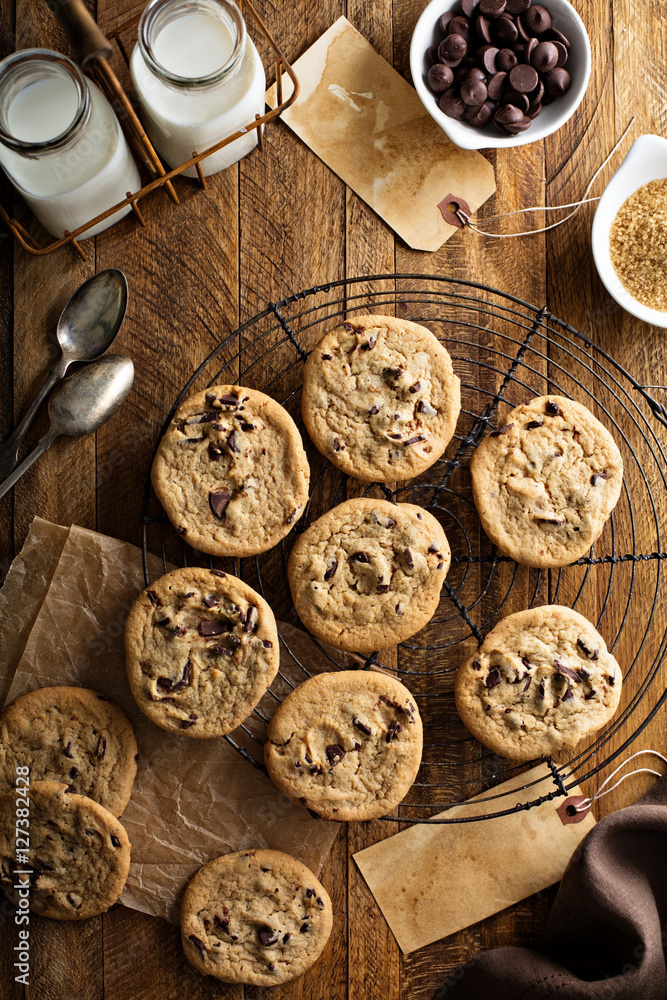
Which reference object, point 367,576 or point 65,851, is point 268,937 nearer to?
point 65,851

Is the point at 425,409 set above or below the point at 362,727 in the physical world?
above

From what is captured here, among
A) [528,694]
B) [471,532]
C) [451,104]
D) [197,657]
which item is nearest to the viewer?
[197,657]

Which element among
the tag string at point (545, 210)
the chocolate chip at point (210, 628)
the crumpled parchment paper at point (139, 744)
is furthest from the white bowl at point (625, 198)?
the crumpled parchment paper at point (139, 744)

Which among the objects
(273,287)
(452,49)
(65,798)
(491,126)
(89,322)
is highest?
(452,49)

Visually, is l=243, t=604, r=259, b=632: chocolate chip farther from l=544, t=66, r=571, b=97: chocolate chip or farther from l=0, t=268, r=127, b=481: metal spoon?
l=544, t=66, r=571, b=97: chocolate chip

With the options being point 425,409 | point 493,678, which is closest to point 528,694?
point 493,678

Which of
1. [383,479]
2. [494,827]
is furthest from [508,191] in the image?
[494,827]

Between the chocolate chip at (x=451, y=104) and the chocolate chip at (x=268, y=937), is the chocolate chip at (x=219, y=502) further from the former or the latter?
the chocolate chip at (x=451, y=104)
